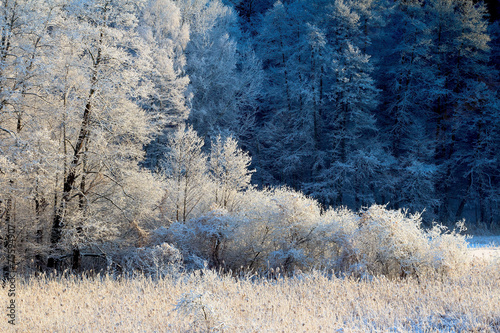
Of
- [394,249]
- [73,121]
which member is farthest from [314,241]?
[73,121]

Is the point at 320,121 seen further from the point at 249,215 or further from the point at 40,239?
the point at 40,239

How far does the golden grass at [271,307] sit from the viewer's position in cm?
466

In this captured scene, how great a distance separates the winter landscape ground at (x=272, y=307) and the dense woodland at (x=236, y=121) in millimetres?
2547

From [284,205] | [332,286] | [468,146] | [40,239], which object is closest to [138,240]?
[40,239]

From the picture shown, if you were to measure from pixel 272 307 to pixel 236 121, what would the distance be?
2232 cm

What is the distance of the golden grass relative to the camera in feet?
15.3

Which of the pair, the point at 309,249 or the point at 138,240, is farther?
the point at 138,240

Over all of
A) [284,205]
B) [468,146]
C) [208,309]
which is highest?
[468,146]

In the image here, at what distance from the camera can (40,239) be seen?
12.0 metres

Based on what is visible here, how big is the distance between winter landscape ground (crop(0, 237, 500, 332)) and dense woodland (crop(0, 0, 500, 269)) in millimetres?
2547

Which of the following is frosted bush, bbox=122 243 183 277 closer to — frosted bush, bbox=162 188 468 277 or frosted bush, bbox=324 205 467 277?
frosted bush, bbox=162 188 468 277

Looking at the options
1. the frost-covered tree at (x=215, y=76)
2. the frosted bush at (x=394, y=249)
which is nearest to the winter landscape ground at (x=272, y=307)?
the frosted bush at (x=394, y=249)

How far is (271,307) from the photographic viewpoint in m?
5.55

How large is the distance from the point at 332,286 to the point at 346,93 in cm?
1868
